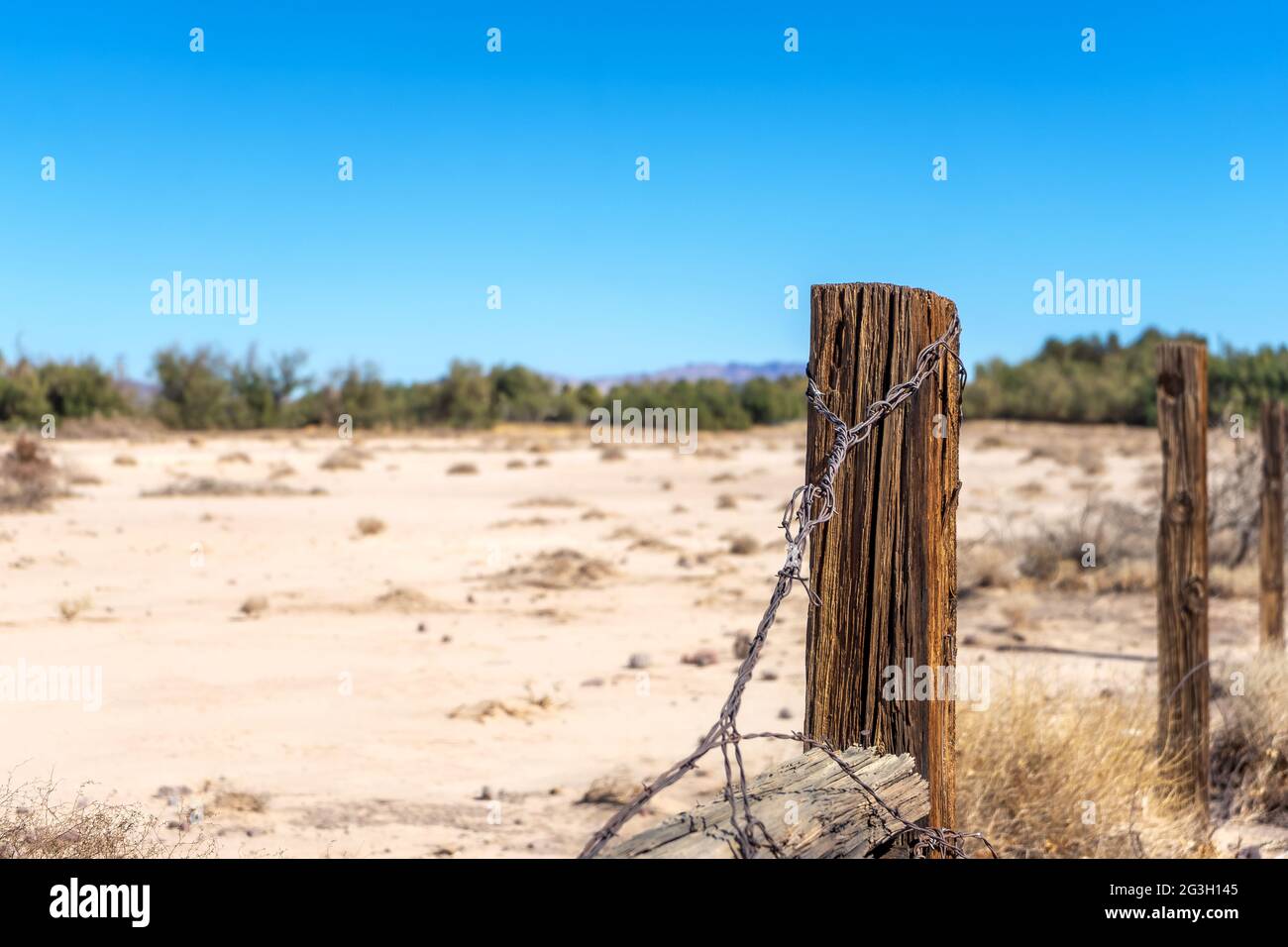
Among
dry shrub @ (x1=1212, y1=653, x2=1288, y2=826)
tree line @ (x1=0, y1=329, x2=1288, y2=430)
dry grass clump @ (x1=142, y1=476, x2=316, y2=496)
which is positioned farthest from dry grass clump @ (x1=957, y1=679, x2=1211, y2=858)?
tree line @ (x1=0, y1=329, x2=1288, y2=430)

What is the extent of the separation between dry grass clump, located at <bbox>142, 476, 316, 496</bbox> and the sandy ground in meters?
0.65

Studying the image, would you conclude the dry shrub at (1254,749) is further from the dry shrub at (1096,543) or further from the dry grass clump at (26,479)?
the dry grass clump at (26,479)

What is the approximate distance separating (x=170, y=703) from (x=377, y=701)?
4.26ft

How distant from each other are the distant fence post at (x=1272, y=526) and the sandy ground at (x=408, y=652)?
91 centimetres

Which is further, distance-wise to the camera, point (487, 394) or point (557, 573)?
point (487, 394)

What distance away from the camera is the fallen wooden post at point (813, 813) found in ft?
6.39

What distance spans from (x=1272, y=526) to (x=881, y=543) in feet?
20.9

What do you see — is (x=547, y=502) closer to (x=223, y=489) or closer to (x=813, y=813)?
(x=223, y=489)

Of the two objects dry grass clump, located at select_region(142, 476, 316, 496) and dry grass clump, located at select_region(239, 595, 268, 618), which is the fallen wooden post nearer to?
dry grass clump, located at select_region(239, 595, 268, 618)

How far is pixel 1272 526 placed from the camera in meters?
7.62

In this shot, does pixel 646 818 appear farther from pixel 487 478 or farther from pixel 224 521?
pixel 487 478

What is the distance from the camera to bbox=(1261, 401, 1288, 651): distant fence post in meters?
7.47

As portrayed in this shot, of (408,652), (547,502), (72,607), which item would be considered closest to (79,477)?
(547,502)
